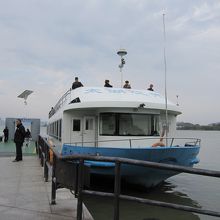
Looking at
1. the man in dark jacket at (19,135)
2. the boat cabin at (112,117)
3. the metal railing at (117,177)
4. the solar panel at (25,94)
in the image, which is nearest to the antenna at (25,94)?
the solar panel at (25,94)

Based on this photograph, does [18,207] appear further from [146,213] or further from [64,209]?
[146,213]

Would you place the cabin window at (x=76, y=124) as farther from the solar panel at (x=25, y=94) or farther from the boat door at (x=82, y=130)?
the solar panel at (x=25, y=94)

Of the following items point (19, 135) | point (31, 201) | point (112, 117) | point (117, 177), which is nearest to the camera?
point (117, 177)

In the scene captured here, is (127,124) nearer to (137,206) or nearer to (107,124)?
(107,124)

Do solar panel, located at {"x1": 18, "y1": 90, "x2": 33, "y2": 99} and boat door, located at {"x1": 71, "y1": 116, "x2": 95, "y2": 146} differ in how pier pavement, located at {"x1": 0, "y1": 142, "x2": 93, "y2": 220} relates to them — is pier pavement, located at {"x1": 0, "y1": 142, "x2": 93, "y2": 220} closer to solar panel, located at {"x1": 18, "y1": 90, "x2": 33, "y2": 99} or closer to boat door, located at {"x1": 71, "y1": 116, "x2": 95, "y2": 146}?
boat door, located at {"x1": 71, "y1": 116, "x2": 95, "y2": 146}

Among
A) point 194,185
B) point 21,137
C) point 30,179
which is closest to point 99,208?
point 30,179

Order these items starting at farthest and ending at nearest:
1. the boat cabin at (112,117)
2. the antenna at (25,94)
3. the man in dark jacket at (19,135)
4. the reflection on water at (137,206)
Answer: the antenna at (25,94)
the man in dark jacket at (19,135)
the boat cabin at (112,117)
the reflection on water at (137,206)

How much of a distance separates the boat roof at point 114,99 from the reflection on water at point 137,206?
8.33ft

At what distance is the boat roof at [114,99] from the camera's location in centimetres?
1188

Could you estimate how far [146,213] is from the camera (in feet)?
31.7

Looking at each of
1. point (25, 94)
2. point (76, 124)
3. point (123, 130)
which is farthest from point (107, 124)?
point (25, 94)

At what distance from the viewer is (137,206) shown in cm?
1030

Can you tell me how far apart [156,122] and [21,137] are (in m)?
5.43

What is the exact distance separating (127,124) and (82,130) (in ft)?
6.09
